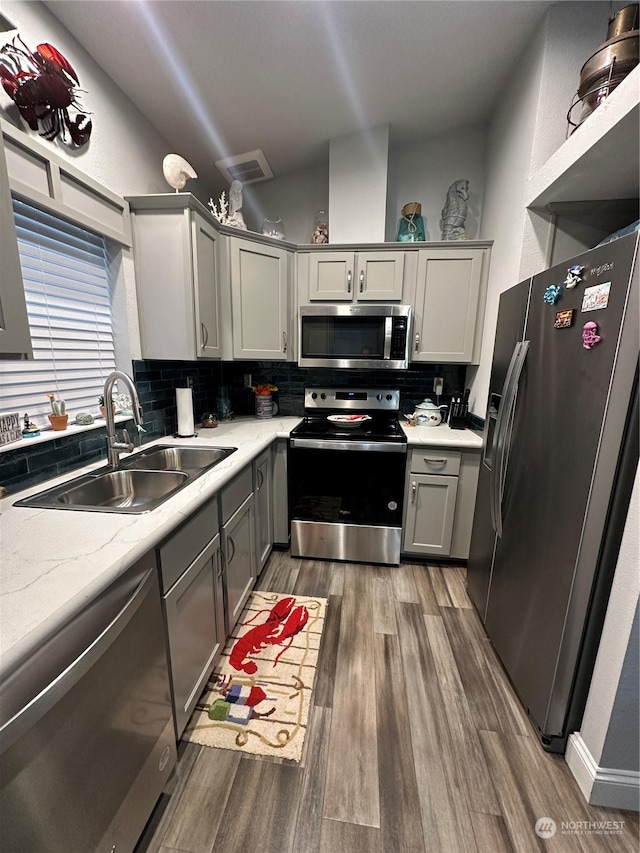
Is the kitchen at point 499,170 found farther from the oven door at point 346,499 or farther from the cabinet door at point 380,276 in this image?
the oven door at point 346,499

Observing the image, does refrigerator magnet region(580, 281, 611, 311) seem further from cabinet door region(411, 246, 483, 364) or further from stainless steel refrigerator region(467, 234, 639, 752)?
cabinet door region(411, 246, 483, 364)

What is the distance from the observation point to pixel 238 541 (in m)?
1.65

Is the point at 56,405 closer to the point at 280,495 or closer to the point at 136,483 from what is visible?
the point at 136,483

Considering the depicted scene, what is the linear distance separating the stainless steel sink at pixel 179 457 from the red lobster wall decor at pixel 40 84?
4.35 feet

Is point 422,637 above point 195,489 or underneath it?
underneath

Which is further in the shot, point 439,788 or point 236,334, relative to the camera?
point 236,334

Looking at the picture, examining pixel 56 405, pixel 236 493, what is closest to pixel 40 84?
pixel 56 405

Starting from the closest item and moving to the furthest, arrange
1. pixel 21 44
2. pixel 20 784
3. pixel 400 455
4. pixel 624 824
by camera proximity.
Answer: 1. pixel 20 784
2. pixel 624 824
3. pixel 21 44
4. pixel 400 455

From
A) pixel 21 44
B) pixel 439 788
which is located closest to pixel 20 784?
pixel 439 788

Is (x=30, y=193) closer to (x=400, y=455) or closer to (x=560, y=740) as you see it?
(x=400, y=455)

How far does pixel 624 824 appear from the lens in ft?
3.36

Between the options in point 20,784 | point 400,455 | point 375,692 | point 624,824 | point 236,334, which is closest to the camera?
point 20,784

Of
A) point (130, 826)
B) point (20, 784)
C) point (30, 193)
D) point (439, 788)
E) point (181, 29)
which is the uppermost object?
point (181, 29)

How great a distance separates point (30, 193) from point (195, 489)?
1.21 metres
